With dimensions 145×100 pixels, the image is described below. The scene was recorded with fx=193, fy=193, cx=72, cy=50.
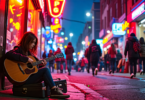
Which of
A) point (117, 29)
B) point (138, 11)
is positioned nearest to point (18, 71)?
point (138, 11)

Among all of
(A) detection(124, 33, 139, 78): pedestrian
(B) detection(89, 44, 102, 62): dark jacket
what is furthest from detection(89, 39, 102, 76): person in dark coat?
(A) detection(124, 33, 139, 78): pedestrian

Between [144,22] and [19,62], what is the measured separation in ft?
46.0

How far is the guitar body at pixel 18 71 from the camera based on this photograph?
3.57m

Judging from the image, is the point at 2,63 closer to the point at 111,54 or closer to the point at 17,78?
the point at 17,78

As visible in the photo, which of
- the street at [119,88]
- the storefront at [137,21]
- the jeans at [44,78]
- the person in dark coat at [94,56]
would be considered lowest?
the street at [119,88]

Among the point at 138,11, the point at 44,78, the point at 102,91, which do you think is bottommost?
the point at 102,91

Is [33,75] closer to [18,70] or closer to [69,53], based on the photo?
[18,70]

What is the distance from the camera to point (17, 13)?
244 inches

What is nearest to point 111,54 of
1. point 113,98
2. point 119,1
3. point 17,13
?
point 17,13

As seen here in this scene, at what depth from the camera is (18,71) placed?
11.8ft

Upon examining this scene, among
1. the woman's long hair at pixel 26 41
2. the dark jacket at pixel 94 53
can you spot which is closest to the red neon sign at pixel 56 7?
→ the dark jacket at pixel 94 53

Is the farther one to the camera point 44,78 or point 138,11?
point 138,11

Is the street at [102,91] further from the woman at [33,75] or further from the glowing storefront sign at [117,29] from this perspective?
the glowing storefront sign at [117,29]

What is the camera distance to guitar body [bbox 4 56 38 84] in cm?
357
